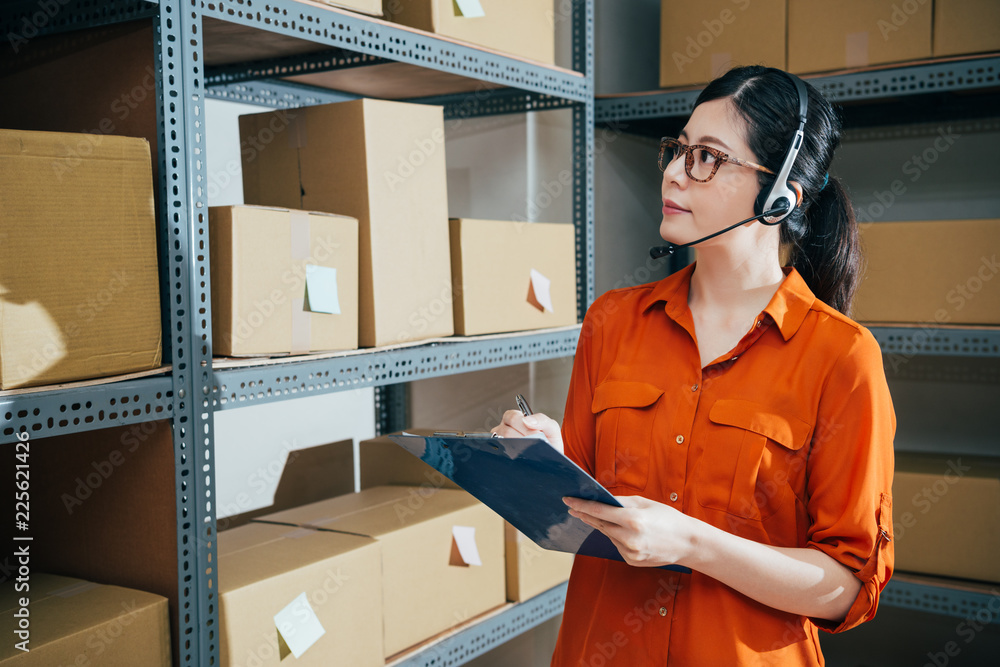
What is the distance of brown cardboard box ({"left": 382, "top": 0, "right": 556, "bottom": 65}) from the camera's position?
6.03ft

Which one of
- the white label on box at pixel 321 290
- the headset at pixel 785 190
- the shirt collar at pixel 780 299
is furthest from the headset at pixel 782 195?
the white label on box at pixel 321 290

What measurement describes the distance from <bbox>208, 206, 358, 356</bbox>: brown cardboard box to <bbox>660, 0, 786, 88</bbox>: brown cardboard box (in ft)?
4.36

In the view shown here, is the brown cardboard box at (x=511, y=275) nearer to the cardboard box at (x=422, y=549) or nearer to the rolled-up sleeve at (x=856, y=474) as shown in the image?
the cardboard box at (x=422, y=549)

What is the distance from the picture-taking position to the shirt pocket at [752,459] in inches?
48.3

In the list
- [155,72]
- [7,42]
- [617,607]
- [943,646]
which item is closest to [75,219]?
[155,72]

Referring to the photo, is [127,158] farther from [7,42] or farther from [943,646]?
[943,646]

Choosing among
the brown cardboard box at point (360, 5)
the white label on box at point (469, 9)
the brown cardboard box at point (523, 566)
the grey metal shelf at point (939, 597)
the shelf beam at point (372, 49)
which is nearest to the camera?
the shelf beam at point (372, 49)

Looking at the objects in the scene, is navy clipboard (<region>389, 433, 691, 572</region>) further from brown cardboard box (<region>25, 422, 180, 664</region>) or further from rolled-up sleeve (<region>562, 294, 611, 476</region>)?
brown cardboard box (<region>25, 422, 180, 664</region>)

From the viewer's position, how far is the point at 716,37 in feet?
8.14

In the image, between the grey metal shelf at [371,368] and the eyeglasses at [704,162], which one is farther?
the grey metal shelf at [371,368]

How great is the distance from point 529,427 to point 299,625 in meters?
0.62

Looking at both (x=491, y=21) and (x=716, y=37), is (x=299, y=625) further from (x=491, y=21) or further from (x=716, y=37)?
(x=716, y=37)

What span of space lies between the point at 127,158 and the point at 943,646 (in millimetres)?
2710

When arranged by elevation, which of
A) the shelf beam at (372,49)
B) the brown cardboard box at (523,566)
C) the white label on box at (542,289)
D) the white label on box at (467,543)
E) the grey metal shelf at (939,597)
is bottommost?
the grey metal shelf at (939,597)
